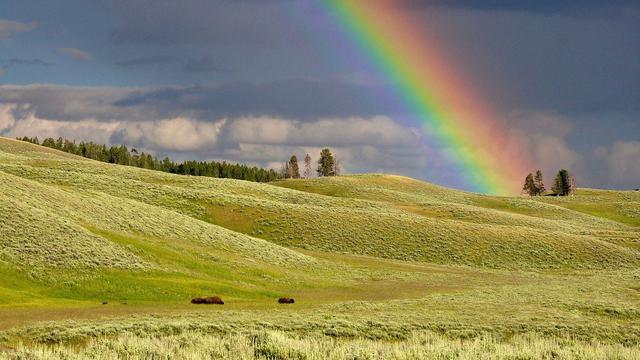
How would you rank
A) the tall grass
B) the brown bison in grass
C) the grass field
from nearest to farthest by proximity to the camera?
1. the tall grass
2. the grass field
3. the brown bison in grass

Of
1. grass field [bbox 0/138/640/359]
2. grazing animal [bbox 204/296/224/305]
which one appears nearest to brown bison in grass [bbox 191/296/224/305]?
grazing animal [bbox 204/296/224/305]

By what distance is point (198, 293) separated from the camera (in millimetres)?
52406

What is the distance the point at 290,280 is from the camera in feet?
218

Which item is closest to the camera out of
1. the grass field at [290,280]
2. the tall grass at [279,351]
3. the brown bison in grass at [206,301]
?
the tall grass at [279,351]

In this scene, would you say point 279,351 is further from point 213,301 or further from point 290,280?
point 290,280

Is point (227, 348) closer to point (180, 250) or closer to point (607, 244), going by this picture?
point (180, 250)

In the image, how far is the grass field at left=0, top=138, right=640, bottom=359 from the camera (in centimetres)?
3238

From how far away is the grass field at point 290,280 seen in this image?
32.4 metres

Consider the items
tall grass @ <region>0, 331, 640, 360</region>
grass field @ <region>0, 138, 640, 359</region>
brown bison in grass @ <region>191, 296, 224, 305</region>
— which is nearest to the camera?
tall grass @ <region>0, 331, 640, 360</region>

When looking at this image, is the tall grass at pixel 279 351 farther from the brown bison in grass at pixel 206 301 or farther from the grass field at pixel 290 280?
the brown bison in grass at pixel 206 301

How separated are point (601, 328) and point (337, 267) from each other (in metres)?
39.2

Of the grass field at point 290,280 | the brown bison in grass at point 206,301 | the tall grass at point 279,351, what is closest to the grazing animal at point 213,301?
the brown bison in grass at point 206,301

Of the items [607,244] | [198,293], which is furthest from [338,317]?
[607,244]

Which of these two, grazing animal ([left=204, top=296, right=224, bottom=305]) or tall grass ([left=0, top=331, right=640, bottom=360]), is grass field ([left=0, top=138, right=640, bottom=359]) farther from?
grazing animal ([left=204, top=296, right=224, bottom=305])
